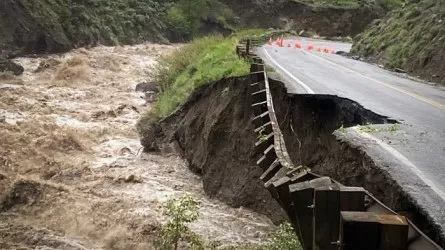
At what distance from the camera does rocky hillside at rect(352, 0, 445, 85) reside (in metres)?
15.7

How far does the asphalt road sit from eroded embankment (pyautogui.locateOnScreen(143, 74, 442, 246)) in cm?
24

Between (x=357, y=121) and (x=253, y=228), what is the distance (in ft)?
9.45

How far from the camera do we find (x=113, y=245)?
980 cm

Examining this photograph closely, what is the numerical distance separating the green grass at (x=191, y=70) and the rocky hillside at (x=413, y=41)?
18.8 ft

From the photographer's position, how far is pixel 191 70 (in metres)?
18.6

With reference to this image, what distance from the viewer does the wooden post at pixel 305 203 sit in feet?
12.9

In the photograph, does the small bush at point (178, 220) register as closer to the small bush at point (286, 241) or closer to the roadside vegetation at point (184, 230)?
the roadside vegetation at point (184, 230)

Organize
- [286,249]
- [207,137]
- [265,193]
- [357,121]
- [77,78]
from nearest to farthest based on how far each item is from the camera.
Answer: [286,249] → [357,121] → [265,193] → [207,137] → [77,78]

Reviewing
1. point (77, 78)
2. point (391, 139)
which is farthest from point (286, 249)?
point (77, 78)

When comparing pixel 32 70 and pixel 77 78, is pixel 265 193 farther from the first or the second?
pixel 32 70

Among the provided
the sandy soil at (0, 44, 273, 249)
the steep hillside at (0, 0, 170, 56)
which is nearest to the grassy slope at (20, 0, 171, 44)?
the steep hillside at (0, 0, 170, 56)

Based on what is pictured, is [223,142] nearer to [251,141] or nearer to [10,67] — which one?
[251,141]

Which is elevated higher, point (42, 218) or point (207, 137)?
point (207, 137)

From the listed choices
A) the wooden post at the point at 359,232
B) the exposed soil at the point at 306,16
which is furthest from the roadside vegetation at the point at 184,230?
the exposed soil at the point at 306,16
